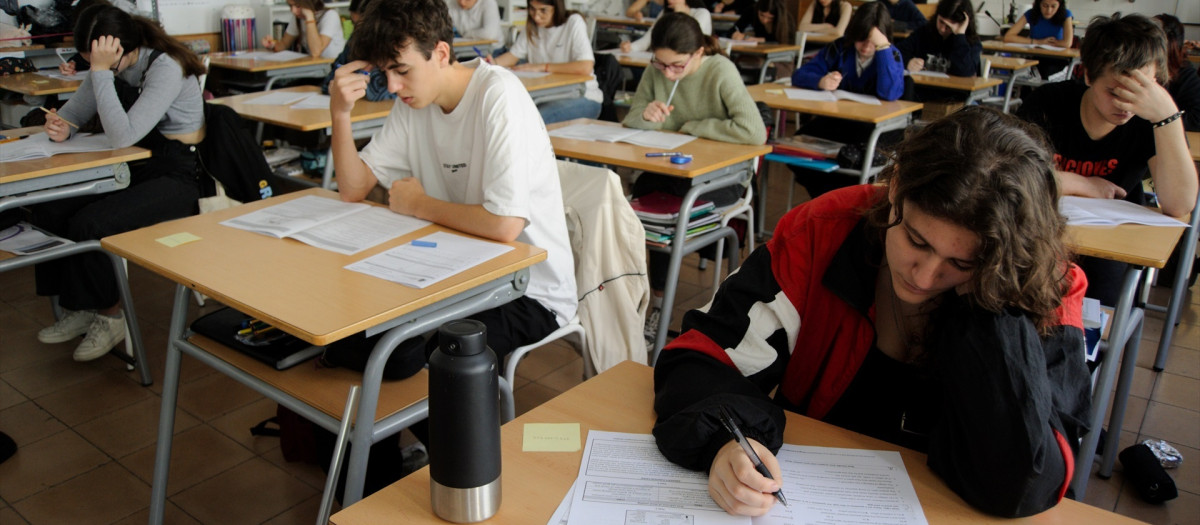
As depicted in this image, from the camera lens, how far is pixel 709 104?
3127 millimetres

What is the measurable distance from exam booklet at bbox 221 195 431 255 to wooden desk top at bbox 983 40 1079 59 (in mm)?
5880

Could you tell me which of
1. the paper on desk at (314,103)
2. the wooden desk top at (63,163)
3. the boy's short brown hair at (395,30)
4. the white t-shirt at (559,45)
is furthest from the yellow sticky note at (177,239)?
the white t-shirt at (559,45)

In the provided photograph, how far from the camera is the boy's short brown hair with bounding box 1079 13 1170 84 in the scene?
2.09m

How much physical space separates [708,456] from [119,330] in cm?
244

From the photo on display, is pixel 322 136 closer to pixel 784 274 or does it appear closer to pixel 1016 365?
pixel 784 274

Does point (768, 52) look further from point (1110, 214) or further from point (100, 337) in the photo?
point (100, 337)

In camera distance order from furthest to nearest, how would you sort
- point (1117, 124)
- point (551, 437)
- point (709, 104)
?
1. point (709, 104)
2. point (1117, 124)
3. point (551, 437)

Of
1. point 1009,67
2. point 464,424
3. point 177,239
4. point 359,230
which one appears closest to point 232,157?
point 177,239

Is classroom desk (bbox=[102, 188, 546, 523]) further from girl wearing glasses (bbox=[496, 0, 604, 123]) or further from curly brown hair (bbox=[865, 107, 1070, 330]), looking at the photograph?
girl wearing glasses (bbox=[496, 0, 604, 123])

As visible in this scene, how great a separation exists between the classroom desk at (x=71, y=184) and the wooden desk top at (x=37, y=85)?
160 centimetres

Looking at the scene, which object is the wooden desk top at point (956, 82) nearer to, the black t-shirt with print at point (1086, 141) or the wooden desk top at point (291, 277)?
the black t-shirt with print at point (1086, 141)

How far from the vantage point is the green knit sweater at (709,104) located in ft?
9.62

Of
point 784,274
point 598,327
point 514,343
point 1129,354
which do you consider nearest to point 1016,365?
point 784,274

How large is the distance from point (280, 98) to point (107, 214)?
1.08 meters
